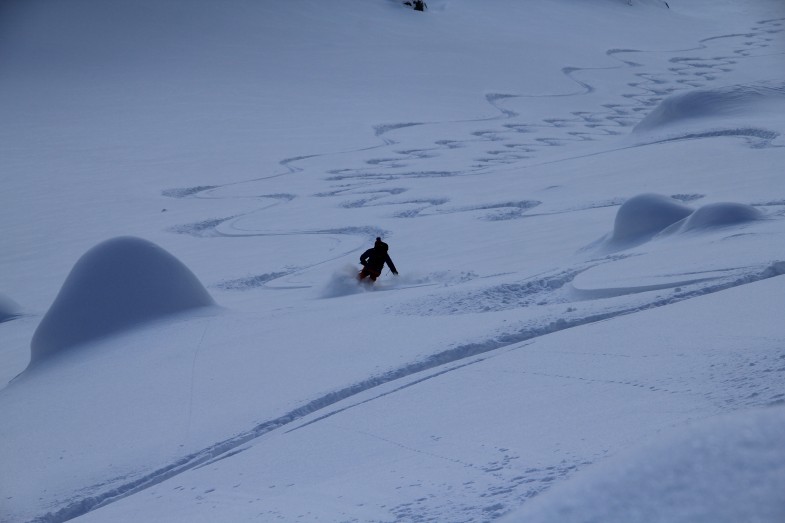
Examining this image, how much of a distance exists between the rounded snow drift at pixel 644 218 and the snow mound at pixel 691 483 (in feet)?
15.5

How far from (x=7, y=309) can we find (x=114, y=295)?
251cm

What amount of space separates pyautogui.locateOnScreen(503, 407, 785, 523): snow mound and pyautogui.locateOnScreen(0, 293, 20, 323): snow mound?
6419mm

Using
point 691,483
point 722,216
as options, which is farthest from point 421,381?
point 722,216

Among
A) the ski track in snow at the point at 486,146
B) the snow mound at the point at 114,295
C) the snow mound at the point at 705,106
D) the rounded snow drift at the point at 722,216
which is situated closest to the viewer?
the snow mound at the point at 114,295

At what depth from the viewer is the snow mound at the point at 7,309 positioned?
295 inches

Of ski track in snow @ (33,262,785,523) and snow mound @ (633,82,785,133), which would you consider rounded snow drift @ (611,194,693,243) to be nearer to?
ski track in snow @ (33,262,785,523)

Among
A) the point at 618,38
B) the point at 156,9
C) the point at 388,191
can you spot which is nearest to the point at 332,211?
the point at 388,191

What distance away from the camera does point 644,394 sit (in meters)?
3.01

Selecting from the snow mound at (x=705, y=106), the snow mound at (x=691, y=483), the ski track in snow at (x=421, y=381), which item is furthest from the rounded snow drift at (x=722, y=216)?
the snow mound at (x=705, y=106)

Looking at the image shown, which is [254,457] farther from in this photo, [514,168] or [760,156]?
[514,168]

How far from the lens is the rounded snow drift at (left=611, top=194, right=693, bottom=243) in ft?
21.8

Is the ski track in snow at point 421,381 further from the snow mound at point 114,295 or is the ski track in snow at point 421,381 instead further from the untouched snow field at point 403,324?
the snow mound at point 114,295

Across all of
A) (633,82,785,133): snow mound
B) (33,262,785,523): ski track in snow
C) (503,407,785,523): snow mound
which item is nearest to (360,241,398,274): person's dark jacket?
(33,262,785,523): ski track in snow

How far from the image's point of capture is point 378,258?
6.76m
